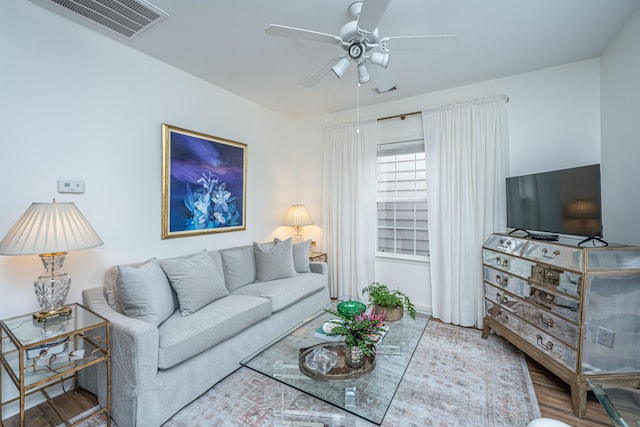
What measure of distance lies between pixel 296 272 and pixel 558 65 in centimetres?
343

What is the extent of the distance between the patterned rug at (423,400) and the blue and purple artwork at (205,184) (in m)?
1.54

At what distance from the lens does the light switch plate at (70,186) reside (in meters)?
2.05

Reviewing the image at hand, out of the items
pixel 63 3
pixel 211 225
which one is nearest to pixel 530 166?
pixel 211 225

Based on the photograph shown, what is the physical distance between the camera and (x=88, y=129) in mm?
2205

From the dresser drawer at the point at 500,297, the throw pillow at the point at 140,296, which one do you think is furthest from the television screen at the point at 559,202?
the throw pillow at the point at 140,296

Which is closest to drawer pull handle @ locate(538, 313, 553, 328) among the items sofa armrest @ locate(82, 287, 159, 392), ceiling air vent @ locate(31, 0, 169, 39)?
sofa armrest @ locate(82, 287, 159, 392)

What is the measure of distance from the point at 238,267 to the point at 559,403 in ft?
9.10

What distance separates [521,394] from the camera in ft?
6.60

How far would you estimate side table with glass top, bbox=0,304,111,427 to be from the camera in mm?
1604

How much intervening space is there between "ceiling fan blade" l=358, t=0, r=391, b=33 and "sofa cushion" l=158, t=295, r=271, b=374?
2120mm

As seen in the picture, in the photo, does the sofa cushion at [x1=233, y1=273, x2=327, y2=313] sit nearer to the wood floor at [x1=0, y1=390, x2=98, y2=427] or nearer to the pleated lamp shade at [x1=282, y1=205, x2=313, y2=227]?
the pleated lamp shade at [x1=282, y1=205, x2=313, y2=227]

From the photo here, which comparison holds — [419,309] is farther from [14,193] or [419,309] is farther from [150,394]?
[14,193]

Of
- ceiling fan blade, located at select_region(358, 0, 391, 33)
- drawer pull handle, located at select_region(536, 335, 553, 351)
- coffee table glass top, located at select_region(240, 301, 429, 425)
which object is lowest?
drawer pull handle, located at select_region(536, 335, 553, 351)

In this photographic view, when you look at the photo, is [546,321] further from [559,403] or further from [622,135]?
[622,135]
